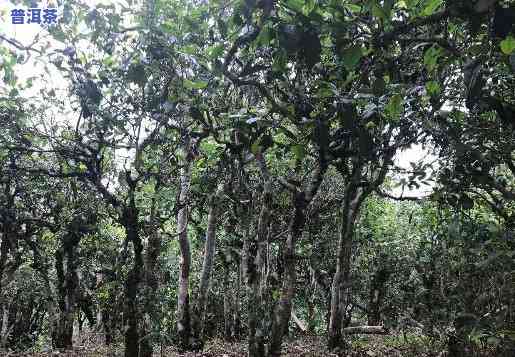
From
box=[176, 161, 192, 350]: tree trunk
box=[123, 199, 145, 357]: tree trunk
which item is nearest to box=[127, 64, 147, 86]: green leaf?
box=[123, 199, 145, 357]: tree trunk

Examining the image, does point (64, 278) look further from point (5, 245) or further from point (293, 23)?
point (293, 23)

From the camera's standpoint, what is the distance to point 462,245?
841 cm

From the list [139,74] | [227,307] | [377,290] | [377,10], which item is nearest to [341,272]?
[139,74]

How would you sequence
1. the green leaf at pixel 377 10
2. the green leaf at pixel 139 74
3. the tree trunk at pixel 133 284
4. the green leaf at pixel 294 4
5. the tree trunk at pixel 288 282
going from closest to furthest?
the green leaf at pixel 377 10
the green leaf at pixel 294 4
the green leaf at pixel 139 74
the tree trunk at pixel 288 282
the tree trunk at pixel 133 284

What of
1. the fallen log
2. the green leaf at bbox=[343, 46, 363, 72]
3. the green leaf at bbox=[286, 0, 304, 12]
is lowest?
the fallen log

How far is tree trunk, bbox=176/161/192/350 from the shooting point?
35.6 feet

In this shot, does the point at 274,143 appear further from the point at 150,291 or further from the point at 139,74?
the point at 150,291

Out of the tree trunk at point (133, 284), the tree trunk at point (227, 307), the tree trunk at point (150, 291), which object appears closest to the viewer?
the tree trunk at point (150, 291)

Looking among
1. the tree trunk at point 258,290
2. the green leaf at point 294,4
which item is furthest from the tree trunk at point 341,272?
the green leaf at point 294,4

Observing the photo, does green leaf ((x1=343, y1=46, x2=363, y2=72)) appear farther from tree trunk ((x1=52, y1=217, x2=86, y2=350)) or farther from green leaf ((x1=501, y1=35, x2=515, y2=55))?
tree trunk ((x1=52, y1=217, x2=86, y2=350))

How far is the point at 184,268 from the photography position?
11.3m

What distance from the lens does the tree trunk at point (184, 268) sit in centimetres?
1085

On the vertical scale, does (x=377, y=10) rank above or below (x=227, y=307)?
above

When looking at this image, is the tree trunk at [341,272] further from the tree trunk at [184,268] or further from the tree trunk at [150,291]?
the tree trunk at [150,291]
